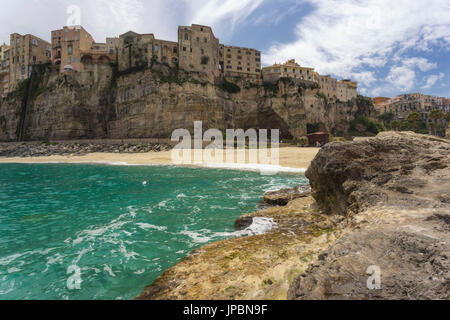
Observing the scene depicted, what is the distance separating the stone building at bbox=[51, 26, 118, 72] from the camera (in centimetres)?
5622

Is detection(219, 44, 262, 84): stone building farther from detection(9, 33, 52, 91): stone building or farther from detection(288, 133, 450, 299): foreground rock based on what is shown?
detection(288, 133, 450, 299): foreground rock

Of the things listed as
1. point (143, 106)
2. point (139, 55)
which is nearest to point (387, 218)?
point (143, 106)

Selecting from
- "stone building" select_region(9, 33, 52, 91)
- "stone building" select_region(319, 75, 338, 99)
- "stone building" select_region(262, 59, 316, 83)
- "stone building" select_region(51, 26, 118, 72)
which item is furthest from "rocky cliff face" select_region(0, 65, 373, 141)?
"stone building" select_region(319, 75, 338, 99)

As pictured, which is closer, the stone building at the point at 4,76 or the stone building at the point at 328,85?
the stone building at the point at 4,76

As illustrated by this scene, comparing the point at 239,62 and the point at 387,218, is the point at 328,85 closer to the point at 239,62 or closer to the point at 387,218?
the point at 239,62

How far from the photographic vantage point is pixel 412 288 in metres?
2.29

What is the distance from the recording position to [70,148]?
46625 millimetres

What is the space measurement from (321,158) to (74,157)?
45.3 meters

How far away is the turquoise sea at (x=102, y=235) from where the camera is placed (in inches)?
183

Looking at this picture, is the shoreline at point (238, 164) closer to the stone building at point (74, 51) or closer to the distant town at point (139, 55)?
the distant town at point (139, 55)

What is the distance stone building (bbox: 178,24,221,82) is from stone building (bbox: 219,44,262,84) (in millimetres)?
8598

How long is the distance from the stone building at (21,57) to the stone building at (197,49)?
1705 inches

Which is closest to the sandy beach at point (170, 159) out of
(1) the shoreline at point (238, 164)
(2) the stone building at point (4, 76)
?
(1) the shoreline at point (238, 164)
